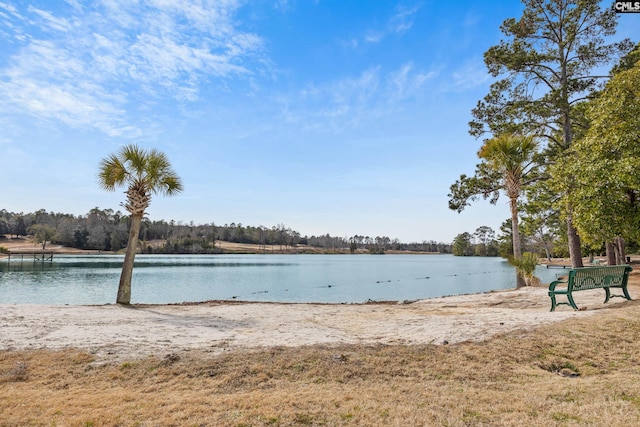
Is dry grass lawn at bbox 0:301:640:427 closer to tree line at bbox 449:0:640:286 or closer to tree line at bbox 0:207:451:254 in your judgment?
tree line at bbox 449:0:640:286

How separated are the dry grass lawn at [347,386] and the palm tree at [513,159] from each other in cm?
1185

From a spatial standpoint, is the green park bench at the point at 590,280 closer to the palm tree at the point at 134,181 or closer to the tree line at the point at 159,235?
the palm tree at the point at 134,181

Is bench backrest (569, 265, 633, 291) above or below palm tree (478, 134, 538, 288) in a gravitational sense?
below

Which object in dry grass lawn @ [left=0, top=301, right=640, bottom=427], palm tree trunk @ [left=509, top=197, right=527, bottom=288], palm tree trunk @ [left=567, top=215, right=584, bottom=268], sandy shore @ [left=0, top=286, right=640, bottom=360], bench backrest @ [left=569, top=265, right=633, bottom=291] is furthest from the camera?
palm tree trunk @ [left=567, top=215, right=584, bottom=268]

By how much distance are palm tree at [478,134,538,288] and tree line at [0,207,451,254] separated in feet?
300

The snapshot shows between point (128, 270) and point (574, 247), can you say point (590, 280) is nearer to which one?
point (574, 247)

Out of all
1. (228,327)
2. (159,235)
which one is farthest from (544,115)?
(159,235)

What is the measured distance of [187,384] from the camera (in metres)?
4.62

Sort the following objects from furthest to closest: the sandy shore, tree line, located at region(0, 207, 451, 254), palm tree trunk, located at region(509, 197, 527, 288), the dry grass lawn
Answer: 1. tree line, located at region(0, 207, 451, 254)
2. palm tree trunk, located at region(509, 197, 527, 288)
3. the sandy shore
4. the dry grass lawn

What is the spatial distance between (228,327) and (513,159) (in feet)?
49.3

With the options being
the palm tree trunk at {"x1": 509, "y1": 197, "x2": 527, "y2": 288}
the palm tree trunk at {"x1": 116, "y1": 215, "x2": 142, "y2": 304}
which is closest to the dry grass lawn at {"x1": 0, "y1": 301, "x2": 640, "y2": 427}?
the palm tree trunk at {"x1": 116, "y1": 215, "x2": 142, "y2": 304}

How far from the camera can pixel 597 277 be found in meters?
10.1

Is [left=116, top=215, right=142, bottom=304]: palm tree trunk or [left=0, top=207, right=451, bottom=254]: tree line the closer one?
Answer: [left=116, top=215, right=142, bottom=304]: palm tree trunk

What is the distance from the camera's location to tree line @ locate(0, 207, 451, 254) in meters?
115
